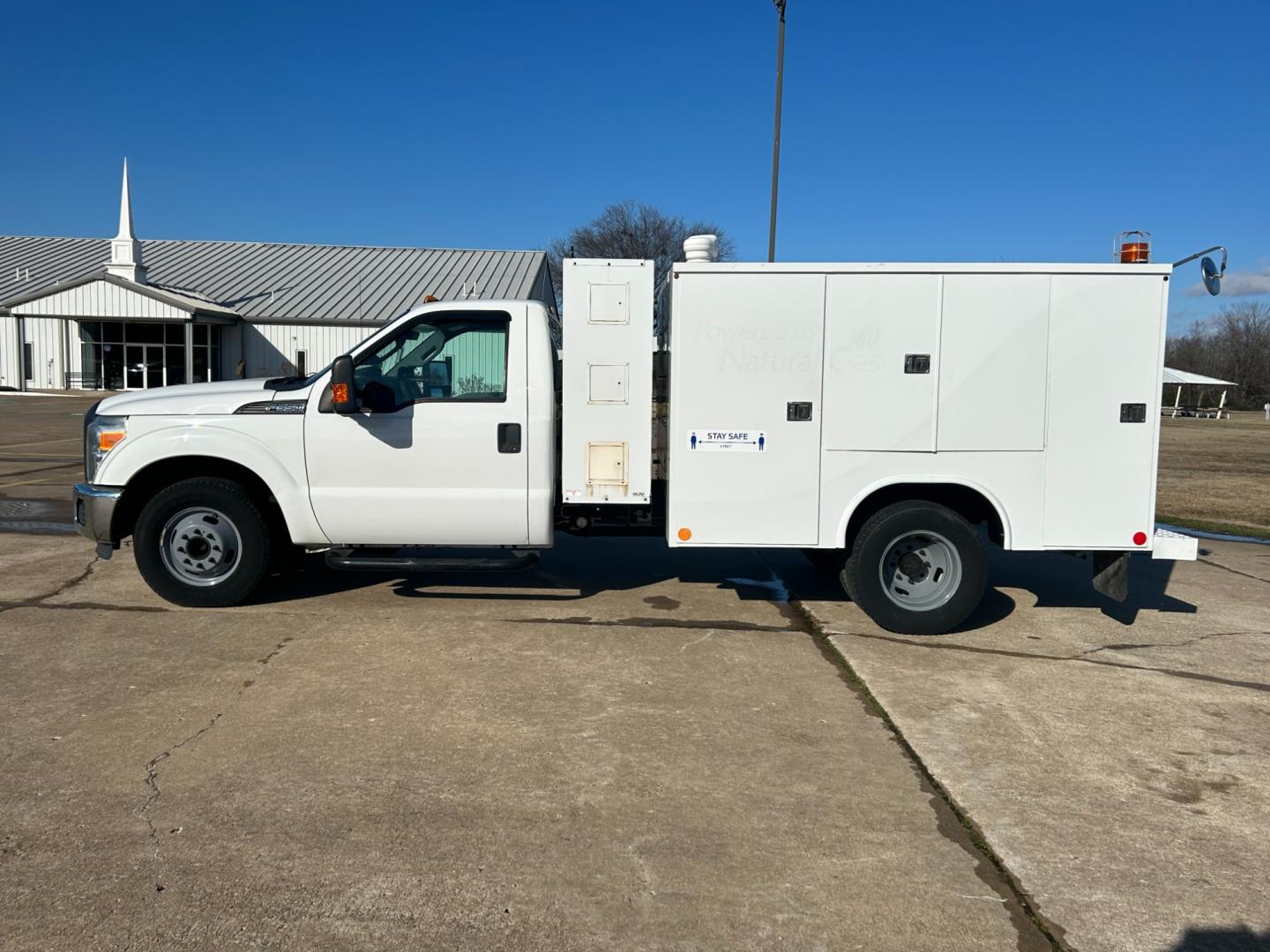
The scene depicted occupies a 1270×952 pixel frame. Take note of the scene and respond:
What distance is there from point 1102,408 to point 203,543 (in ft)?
19.7

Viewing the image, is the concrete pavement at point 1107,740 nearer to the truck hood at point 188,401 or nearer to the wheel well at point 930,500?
the wheel well at point 930,500

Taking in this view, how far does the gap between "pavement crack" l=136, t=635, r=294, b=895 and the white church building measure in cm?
3816

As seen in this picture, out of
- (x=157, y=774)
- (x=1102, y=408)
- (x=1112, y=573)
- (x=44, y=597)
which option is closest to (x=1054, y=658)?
(x=1112, y=573)

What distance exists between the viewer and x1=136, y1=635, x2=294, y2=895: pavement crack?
354 centimetres

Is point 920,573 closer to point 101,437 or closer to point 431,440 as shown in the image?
point 431,440

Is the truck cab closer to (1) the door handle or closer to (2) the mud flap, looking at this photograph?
(1) the door handle

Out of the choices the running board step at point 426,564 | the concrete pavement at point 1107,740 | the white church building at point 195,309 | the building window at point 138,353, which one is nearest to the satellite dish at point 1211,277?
the concrete pavement at point 1107,740

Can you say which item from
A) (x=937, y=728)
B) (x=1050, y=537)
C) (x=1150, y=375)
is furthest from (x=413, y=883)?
(x=1150, y=375)

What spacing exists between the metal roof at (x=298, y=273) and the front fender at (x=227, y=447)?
37.9 m

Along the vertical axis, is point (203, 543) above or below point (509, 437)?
below

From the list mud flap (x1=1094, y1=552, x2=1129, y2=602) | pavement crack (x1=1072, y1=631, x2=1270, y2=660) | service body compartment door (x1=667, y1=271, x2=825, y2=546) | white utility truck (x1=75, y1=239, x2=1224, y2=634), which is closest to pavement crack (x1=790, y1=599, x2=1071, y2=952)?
service body compartment door (x1=667, y1=271, x2=825, y2=546)

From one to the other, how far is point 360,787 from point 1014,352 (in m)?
4.67

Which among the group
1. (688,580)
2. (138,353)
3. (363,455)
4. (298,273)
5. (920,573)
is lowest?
(688,580)

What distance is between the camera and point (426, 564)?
6.65 meters
